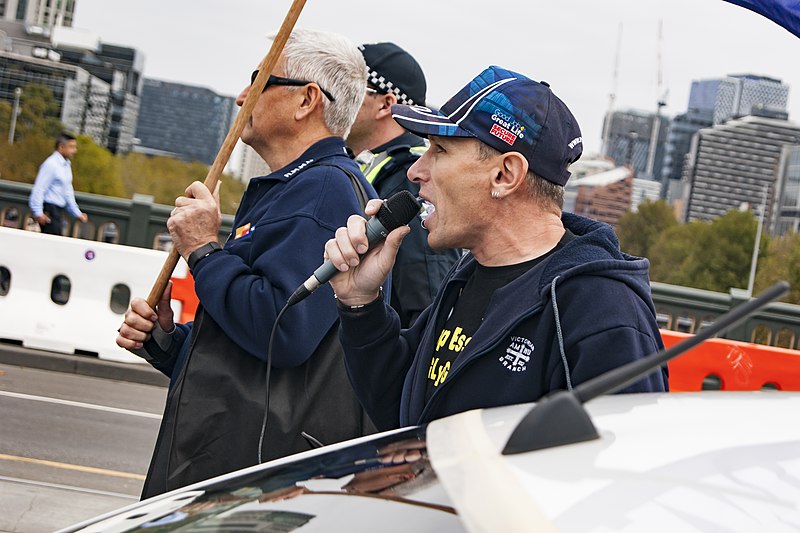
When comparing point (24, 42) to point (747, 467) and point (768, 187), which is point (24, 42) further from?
point (747, 467)

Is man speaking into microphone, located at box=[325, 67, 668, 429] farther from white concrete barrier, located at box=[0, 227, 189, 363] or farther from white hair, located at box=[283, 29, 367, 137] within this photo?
white concrete barrier, located at box=[0, 227, 189, 363]

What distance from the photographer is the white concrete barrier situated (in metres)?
10.1

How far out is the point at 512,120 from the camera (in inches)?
97.0

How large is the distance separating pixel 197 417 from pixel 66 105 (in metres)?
165

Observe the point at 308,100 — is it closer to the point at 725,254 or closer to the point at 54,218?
the point at 54,218

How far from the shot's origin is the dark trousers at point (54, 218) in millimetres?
13609

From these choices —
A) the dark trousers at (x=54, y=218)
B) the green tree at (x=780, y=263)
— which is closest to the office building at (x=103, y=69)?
the green tree at (x=780, y=263)

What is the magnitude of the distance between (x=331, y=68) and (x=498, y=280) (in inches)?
46.1

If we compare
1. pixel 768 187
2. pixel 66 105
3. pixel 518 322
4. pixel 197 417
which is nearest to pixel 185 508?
pixel 518 322

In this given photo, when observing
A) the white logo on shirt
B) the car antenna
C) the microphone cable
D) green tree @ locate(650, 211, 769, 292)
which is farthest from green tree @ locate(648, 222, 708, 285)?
the car antenna

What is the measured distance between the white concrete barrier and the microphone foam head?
7.64 m

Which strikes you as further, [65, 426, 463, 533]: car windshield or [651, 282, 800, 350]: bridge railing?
[651, 282, 800, 350]: bridge railing

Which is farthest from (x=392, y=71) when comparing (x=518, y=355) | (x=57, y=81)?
(x=57, y=81)

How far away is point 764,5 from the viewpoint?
305cm
